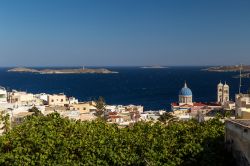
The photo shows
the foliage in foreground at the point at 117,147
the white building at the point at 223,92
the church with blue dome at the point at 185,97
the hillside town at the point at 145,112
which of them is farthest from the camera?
the white building at the point at 223,92

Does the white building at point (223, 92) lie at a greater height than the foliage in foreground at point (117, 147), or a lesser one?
lesser

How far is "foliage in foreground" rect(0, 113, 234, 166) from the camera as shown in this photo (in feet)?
63.8

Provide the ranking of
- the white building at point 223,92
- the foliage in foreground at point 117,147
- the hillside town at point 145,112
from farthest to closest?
1. the white building at point 223,92
2. the foliage in foreground at point 117,147
3. the hillside town at point 145,112

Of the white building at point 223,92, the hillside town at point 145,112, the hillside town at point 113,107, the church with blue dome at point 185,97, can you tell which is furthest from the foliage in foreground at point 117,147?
the white building at point 223,92

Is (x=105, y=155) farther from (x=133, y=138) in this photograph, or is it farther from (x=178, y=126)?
(x=178, y=126)

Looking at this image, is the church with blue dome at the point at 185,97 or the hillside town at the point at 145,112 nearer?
the hillside town at the point at 145,112

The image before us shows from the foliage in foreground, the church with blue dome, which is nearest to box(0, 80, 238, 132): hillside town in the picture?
the church with blue dome

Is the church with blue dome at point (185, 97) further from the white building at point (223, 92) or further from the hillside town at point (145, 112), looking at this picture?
the white building at point (223, 92)

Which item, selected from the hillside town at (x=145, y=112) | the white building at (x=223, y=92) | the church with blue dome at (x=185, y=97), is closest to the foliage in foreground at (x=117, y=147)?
the hillside town at (x=145, y=112)

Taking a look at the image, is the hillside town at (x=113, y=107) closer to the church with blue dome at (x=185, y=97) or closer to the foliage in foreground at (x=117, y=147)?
the church with blue dome at (x=185, y=97)

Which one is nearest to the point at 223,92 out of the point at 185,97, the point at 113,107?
the point at 185,97

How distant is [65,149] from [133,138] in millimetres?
3030

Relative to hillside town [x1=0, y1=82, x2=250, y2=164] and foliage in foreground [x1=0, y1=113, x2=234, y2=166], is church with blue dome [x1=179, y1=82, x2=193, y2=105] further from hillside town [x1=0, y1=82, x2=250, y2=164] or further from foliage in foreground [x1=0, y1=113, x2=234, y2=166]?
foliage in foreground [x1=0, y1=113, x2=234, y2=166]

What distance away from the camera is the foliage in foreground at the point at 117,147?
19.5 metres
